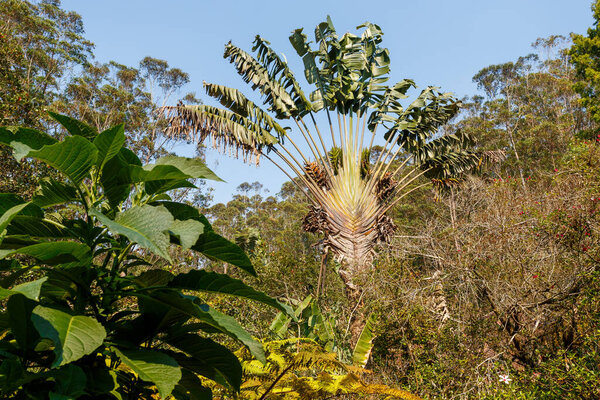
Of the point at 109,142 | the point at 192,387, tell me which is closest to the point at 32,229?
the point at 109,142

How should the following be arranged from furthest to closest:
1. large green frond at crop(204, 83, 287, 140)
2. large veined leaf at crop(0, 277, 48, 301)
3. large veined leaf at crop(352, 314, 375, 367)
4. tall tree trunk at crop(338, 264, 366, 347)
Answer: large green frond at crop(204, 83, 287, 140) → tall tree trunk at crop(338, 264, 366, 347) → large veined leaf at crop(352, 314, 375, 367) → large veined leaf at crop(0, 277, 48, 301)

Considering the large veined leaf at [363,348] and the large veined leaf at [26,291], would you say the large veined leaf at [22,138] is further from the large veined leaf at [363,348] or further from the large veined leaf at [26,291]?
the large veined leaf at [363,348]

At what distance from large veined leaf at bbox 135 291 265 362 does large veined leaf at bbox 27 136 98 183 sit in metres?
0.52

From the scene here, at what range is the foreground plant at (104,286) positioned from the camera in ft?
4.35

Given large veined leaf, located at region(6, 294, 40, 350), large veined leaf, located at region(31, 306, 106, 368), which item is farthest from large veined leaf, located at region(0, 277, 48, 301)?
large veined leaf, located at region(6, 294, 40, 350)

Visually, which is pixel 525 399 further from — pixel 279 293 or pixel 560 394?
pixel 279 293

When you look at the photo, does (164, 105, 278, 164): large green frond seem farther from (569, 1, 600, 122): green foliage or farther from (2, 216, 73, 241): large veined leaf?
(569, 1, 600, 122): green foliage

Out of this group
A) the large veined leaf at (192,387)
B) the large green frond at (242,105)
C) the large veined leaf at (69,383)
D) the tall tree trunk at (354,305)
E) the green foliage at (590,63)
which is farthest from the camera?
the green foliage at (590,63)

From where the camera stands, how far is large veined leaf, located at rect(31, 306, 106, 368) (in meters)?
1.18

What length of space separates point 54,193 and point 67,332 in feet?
2.22

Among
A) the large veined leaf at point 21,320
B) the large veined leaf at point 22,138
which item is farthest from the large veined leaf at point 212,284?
the large veined leaf at point 22,138

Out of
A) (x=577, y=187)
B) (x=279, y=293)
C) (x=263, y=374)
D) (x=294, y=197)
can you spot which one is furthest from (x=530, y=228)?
(x=294, y=197)

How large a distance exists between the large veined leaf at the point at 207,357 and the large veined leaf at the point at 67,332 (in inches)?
16.7

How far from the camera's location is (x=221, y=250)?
5.54ft
